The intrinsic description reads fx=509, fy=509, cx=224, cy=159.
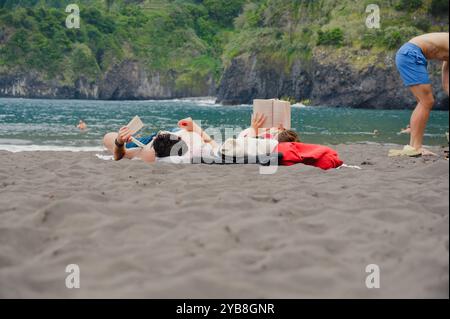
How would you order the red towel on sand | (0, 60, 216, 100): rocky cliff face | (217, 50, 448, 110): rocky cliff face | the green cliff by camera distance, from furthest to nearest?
(0, 60, 216, 100): rocky cliff face, the green cliff, (217, 50, 448, 110): rocky cliff face, the red towel on sand

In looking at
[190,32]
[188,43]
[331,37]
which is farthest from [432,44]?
[190,32]

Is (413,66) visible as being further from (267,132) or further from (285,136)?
(267,132)

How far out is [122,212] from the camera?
4.11m

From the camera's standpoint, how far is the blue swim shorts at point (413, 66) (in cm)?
787

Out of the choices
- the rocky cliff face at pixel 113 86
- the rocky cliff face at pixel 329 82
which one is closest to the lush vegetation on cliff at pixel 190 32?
the rocky cliff face at pixel 113 86

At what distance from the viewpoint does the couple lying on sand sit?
6699 mm

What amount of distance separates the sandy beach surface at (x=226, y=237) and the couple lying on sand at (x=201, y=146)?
3.74 feet

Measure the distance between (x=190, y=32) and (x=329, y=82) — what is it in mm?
67842

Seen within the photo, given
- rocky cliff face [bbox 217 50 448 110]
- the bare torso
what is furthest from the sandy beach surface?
rocky cliff face [bbox 217 50 448 110]

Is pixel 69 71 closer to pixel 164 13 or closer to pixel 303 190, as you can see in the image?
pixel 164 13

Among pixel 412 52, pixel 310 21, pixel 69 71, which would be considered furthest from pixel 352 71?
pixel 69 71

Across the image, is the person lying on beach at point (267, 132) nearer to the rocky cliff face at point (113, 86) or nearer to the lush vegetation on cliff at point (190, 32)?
the lush vegetation on cliff at point (190, 32)

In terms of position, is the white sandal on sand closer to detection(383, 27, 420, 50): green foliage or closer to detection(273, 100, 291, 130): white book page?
detection(273, 100, 291, 130): white book page

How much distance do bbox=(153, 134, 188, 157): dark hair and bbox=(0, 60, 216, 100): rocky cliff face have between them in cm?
9966
